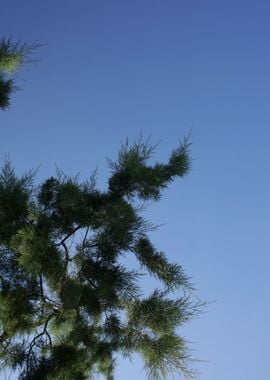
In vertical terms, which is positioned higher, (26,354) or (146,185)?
(146,185)

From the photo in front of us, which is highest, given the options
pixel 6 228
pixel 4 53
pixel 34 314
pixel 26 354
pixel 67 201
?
pixel 4 53

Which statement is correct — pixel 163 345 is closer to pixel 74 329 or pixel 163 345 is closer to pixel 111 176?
pixel 74 329

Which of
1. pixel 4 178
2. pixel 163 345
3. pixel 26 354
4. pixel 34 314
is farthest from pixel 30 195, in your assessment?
pixel 163 345

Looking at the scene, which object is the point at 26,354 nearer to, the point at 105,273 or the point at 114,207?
the point at 105,273

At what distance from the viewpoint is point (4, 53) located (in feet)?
11.3

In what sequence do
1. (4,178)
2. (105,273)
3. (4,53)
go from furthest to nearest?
1. (4,178)
2. (105,273)
3. (4,53)

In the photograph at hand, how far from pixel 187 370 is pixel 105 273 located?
1.00 metres

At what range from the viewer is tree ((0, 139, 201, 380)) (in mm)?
3541

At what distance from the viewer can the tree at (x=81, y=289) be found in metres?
3.54

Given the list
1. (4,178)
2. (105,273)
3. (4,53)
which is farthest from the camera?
(4,178)

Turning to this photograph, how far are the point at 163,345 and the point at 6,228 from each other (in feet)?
5.34

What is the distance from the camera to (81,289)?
3.51 meters

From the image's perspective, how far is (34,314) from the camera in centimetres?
386

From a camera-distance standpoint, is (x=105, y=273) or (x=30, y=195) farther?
(x=30, y=195)
